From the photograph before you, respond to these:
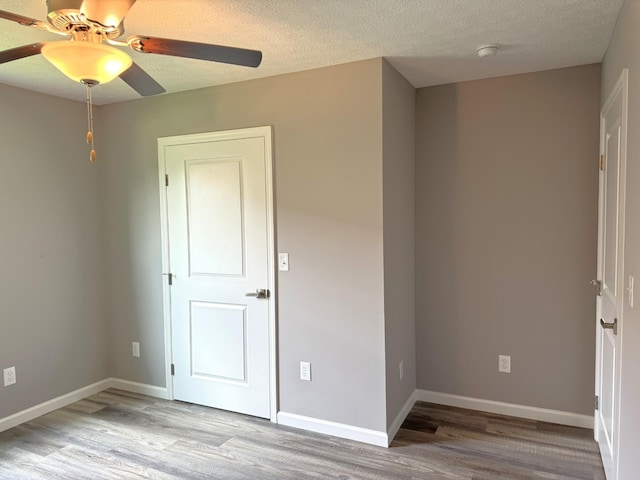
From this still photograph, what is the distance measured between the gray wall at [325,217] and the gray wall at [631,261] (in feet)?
4.08

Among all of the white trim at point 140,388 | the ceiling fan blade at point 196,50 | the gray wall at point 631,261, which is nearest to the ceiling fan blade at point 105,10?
the ceiling fan blade at point 196,50

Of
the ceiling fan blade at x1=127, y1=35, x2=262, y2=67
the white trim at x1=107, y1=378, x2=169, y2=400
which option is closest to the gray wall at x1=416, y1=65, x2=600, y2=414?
the ceiling fan blade at x1=127, y1=35, x2=262, y2=67

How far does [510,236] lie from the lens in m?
3.09

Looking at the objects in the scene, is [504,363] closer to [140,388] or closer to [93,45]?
[140,388]

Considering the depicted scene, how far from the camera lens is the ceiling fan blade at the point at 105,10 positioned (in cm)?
143

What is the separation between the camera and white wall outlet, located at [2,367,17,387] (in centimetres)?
310

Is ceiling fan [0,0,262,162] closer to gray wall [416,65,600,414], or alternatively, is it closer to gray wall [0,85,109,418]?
gray wall [0,85,109,418]

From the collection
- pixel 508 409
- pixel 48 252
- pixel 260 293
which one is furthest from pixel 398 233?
pixel 48 252

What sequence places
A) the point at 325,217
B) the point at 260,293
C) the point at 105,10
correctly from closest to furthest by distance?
the point at 105,10 → the point at 325,217 → the point at 260,293

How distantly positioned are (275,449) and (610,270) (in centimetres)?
218

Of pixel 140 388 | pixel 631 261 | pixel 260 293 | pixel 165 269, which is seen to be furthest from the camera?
pixel 140 388

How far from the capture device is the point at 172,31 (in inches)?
86.5

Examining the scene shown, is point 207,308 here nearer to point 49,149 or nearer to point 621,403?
point 49,149

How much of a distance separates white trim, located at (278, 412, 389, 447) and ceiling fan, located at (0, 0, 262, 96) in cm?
225
